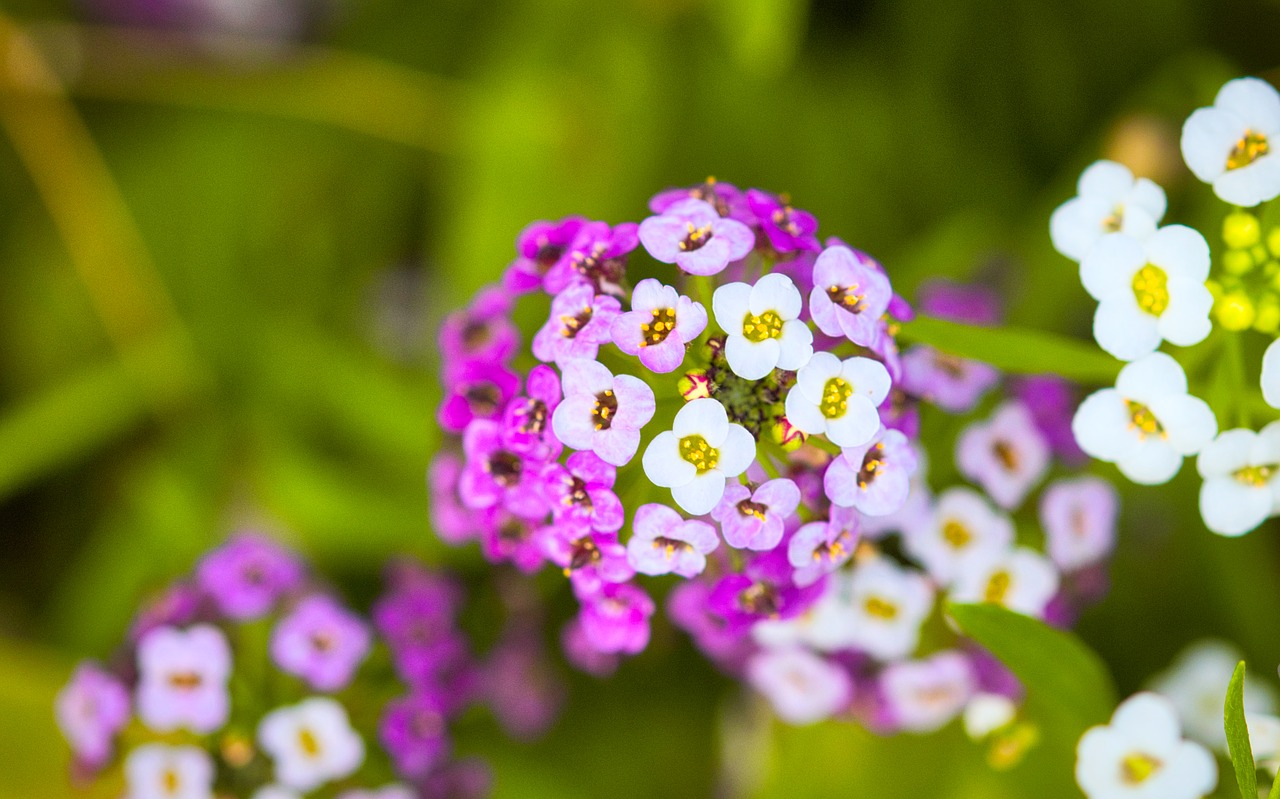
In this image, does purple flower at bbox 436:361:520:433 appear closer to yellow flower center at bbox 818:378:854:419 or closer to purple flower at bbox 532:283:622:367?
purple flower at bbox 532:283:622:367

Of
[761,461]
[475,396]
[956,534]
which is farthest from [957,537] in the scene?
[475,396]

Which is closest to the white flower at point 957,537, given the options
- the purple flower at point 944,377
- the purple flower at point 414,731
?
the purple flower at point 944,377

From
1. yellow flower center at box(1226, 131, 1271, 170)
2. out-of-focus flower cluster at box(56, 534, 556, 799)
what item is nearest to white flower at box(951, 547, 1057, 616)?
yellow flower center at box(1226, 131, 1271, 170)

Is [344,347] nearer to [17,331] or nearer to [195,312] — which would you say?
[195,312]

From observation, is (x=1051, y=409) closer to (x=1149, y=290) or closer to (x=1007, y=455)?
(x=1007, y=455)

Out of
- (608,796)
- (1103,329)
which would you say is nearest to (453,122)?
(608,796)

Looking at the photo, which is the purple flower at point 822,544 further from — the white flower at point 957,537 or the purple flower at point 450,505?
the purple flower at point 450,505

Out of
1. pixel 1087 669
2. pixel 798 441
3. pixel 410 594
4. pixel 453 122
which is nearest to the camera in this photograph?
pixel 798 441
